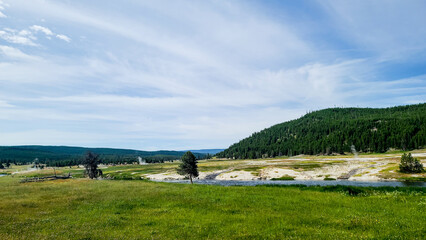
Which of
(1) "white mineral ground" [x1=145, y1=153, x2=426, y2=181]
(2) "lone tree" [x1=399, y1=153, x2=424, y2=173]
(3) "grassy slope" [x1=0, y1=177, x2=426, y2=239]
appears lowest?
(1) "white mineral ground" [x1=145, y1=153, x2=426, y2=181]

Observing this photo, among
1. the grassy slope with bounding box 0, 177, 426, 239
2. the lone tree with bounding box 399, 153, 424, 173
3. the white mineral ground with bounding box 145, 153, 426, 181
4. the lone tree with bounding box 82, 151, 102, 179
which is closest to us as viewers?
the grassy slope with bounding box 0, 177, 426, 239

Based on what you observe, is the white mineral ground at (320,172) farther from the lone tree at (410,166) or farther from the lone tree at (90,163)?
the lone tree at (90,163)

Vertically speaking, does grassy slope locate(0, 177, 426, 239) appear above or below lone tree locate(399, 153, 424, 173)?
above

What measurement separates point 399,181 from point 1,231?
85023 millimetres

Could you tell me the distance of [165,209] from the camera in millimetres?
25609

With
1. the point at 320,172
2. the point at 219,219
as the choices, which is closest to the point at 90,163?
the point at 320,172

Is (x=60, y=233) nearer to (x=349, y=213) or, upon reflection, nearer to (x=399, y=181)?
(x=349, y=213)

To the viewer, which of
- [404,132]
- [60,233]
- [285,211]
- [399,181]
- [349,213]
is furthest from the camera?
[404,132]

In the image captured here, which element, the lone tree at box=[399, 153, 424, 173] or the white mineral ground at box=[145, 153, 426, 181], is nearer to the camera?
the lone tree at box=[399, 153, 424, 173]

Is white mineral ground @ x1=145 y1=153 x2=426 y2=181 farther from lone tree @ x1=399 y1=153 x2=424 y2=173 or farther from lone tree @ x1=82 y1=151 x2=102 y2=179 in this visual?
lone tree @ x1=82 y1=151 x2=102 y2=179

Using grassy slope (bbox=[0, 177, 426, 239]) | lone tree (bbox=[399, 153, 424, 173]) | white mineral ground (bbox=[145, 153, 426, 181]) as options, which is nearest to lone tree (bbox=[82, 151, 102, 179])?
white mineral ground (bbox=[145, 153, 426, 181])

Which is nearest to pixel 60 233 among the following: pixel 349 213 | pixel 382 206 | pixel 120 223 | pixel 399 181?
pixel 120 223

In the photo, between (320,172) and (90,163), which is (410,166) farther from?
(90,163)

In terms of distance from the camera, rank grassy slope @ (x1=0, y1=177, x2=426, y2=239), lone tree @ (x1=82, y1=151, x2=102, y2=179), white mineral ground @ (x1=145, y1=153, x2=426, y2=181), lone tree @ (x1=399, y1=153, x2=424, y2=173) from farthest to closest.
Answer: lone tree @ (x1=82, y1=151, x2=102, y2=179) → white mineral ground @ (x1=145, y1=153, x2=426, y2=181) → lone tree @ (x1=399, y1=153, x2=424, y2=173) → grassy slope @ (x1=0, y1=177, x2=426, y2=239)
